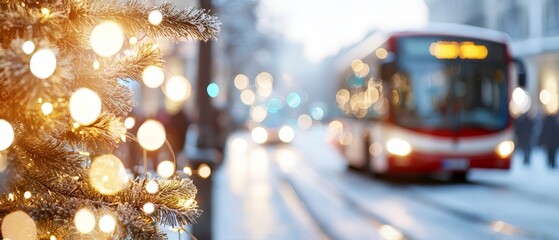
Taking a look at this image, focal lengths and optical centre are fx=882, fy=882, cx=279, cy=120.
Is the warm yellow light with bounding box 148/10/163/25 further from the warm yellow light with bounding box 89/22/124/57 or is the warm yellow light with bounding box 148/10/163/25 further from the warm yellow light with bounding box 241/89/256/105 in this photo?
the warm yellow light with bounding box 241/89/256/105

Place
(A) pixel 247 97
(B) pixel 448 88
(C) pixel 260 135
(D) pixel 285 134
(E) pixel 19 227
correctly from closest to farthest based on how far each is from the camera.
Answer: (E) pixel 19 227 < (B) pixel 448 88 < (D) pixel 285 134 < (C) pixel 260 135 < (A) pixel 247 97

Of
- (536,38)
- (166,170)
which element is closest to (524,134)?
(166,170)

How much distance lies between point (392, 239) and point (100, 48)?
7.86 m

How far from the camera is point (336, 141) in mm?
25969

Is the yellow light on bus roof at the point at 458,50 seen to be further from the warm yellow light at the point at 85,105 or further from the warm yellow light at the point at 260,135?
the warm yellow light at the point at 260,135

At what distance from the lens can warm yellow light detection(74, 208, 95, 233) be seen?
9.02ft

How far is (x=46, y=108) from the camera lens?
2471 mm

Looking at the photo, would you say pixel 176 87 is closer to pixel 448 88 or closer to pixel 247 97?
pixel 448 88

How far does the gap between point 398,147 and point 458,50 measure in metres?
2.33

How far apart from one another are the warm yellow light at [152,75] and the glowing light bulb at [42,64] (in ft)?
2.91

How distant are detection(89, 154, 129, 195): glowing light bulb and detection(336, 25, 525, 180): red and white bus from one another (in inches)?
564

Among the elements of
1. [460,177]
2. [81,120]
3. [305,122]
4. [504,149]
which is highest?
[305,122]

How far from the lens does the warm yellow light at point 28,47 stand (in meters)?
2.31

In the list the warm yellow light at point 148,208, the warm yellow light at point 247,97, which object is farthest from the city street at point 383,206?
the warm yellow light at point 247,97
